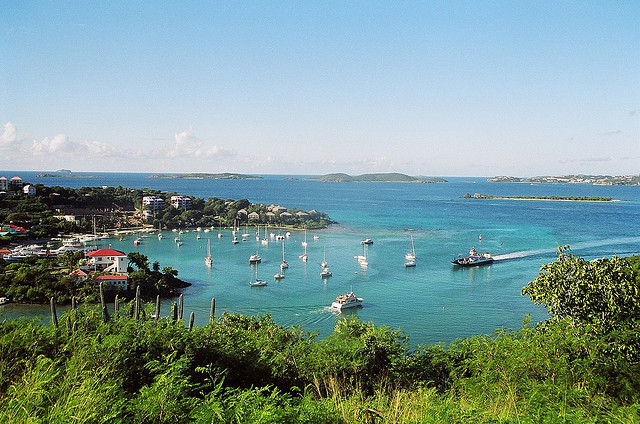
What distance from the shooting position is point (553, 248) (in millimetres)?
22266

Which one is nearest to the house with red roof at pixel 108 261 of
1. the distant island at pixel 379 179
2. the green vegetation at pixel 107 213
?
the green vegetation at pixel 107 213

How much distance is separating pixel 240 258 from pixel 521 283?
11.5 m

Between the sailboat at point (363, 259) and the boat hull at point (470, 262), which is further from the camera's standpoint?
the boat hull at point (470, 262)

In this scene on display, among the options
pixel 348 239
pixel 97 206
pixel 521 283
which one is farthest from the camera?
pixel 97 206

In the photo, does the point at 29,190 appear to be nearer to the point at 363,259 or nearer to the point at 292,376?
the point at 363,259

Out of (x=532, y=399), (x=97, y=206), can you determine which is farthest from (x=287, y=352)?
(x=97, y=206)

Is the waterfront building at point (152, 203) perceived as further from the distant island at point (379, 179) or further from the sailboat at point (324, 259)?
the distant island at point (379, 179)

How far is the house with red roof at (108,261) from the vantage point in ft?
49.9

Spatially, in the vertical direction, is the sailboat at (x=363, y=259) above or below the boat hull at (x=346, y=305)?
above

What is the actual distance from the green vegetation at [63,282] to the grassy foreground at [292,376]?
898 centimetres

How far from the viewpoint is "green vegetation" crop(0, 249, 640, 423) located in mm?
2174

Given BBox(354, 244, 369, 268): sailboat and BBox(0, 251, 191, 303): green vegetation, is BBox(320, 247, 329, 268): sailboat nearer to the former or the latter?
BBox(354, 244, 369, 268): sailboat

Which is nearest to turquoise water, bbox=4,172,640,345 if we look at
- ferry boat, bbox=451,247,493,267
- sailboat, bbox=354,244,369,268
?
sailboat, bbox=354,244,369,268

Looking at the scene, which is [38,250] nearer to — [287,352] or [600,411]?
[287,352]
